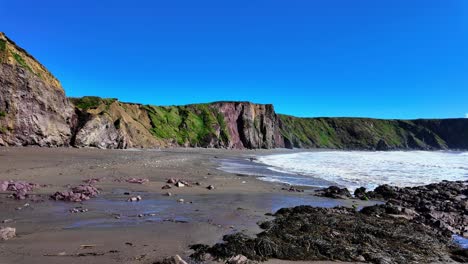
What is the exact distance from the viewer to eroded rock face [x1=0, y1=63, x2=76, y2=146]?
29234mm

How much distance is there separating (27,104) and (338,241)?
31.3m

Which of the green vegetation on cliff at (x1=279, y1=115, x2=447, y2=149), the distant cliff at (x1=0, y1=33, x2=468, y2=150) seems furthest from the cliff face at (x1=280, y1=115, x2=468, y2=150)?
the distant cliff at (x1=0, y1=33, x2=468, y2=150)

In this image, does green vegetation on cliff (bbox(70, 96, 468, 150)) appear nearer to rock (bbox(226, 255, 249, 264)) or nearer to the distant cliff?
the distant cliff

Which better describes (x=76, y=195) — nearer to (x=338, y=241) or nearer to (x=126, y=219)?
(x=126, y=219)

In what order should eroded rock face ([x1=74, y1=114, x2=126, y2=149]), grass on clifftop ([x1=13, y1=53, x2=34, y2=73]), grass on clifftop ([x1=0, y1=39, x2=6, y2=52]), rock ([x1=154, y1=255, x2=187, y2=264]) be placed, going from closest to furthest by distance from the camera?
rock ([x1=154, y1=255, x2=187, y2=264]) < grass on clifftop ([x1=0, y1=39, x2=6, y2=52]) < grass on clifftop ([x1=13, y1=53, x2=34, y2=73]) < eroded rock face ([x1=74, y1=114, x2=126, y2=149])

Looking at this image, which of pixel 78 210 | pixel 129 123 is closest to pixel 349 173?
pixel 78 210

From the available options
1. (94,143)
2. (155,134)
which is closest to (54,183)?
(94,143)

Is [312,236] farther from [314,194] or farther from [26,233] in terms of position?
[314,194]

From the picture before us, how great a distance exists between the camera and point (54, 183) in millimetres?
13484

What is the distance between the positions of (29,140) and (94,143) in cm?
946

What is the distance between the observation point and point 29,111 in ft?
102

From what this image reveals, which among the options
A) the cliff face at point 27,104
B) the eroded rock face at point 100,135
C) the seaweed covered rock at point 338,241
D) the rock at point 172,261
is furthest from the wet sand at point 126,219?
the eroded rock face at point 100,135

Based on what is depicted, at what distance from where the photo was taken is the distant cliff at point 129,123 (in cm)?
3047

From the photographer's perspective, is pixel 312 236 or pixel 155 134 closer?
pixel 312 236
